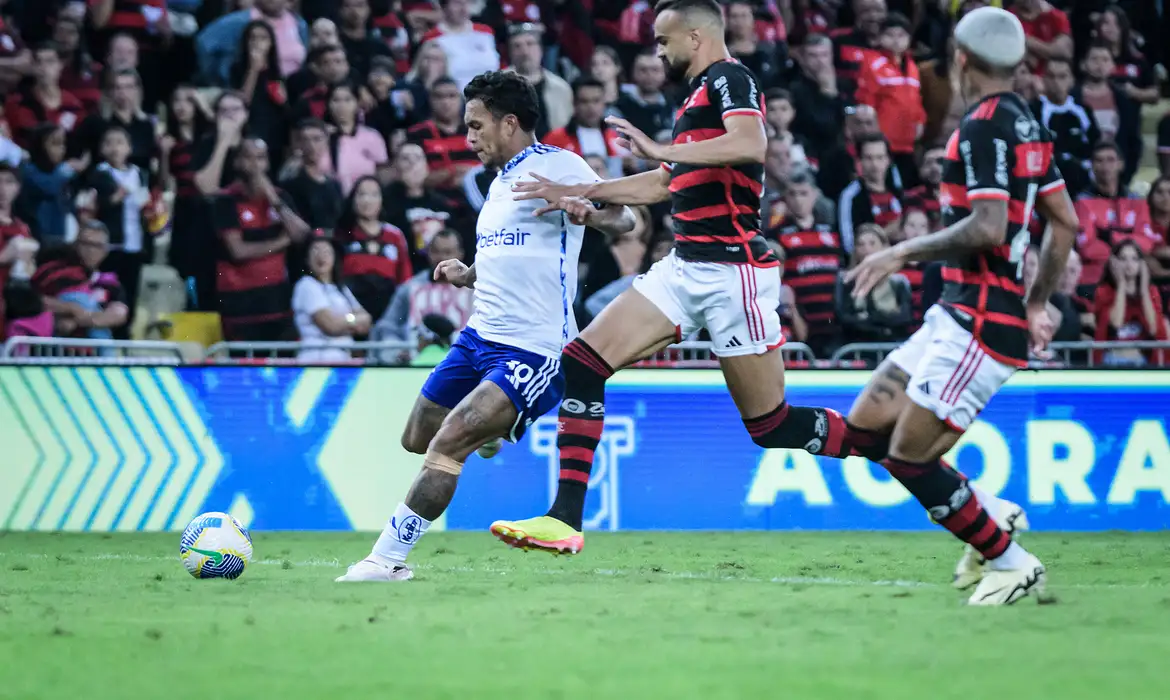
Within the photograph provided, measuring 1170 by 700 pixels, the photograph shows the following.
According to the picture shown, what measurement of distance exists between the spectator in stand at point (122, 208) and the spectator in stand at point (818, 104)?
6.21 metres

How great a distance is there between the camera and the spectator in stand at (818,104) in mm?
16031

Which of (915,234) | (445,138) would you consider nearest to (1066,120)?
(915,234)

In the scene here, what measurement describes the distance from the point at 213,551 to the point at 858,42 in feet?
35.0

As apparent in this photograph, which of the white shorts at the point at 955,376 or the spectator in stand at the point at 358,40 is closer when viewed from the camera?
the white shorts at the point at 955,376

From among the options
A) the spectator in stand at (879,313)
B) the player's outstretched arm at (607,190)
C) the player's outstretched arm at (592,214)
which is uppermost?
the player's outstretched arm at (607,190)

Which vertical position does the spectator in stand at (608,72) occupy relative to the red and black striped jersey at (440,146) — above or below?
above

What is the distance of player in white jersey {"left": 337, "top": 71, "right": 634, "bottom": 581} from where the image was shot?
7766 mm

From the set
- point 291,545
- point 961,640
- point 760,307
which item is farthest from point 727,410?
point 961,640

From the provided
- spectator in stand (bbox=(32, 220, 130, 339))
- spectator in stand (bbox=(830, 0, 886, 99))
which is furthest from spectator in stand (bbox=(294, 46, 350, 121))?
spectator in stand (bbox=(830, 0, 886, 99))

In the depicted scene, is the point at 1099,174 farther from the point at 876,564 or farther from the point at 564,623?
the point at 564,623

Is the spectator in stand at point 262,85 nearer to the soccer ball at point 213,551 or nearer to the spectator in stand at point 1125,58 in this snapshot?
the soccer ball at point 213,551

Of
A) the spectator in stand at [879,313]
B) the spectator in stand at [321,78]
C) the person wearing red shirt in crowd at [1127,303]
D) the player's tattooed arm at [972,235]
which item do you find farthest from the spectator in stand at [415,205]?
the player's tattooed arm at [972,235]

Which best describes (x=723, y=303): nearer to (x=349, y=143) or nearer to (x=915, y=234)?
(x=915, y=234)

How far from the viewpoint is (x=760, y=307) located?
304 inches
